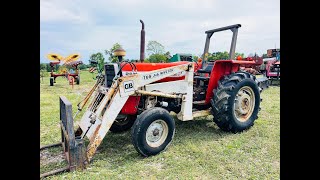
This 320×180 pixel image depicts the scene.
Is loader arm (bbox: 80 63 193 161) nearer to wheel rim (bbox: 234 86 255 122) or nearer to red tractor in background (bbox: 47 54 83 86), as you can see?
wheel rim (bbox: 234 86 255 122)

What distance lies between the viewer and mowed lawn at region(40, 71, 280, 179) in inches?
126

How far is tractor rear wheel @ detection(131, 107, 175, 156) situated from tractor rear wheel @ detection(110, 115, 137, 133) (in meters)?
1.11

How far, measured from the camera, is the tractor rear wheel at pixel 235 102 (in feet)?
14.8

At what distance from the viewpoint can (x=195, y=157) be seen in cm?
371

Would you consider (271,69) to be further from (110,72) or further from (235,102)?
(110,72)

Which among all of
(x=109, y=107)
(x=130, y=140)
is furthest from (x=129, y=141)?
(x=109, y=107)

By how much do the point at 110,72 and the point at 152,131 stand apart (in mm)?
1212

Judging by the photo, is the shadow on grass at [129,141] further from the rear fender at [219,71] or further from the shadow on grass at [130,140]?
the rear fender at [219,71]
